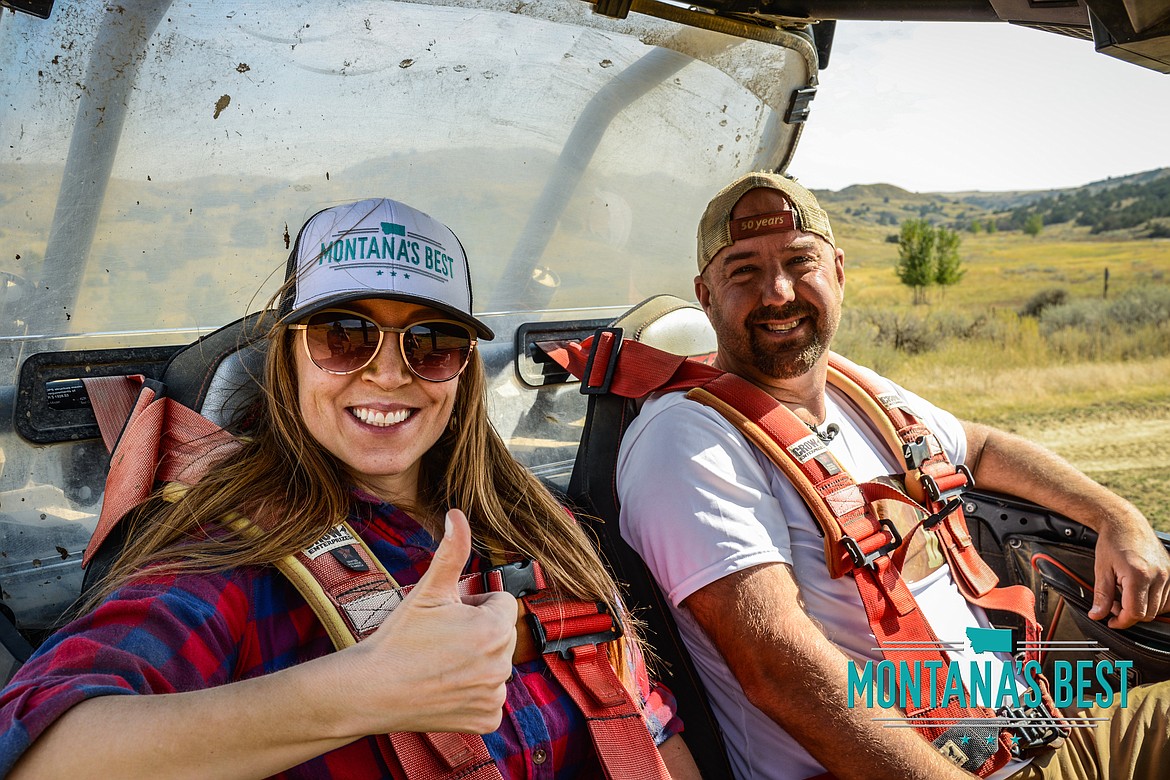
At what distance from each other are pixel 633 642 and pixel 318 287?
0.89 m

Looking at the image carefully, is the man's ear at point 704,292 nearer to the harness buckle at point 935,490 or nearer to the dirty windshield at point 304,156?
the dirty windshield at point 304,156

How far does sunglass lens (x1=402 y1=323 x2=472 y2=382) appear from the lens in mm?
1415

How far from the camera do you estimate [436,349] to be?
4.74ft

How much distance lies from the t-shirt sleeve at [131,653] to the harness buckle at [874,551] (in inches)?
45.9

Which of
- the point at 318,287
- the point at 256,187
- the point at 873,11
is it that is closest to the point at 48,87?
the point at 256,187

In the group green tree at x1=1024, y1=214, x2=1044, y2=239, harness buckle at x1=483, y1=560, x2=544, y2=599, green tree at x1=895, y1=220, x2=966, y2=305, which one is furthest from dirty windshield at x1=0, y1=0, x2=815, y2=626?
green tree at x1=1024, y1=214, x2=1044, y2=239

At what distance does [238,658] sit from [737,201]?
1.59 m

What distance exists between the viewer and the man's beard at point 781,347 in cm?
211

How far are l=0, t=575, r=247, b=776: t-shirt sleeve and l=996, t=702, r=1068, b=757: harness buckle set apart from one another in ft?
5.24

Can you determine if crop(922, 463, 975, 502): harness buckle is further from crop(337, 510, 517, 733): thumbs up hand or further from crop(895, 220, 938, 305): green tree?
crop(895, 220, 938, 305): green tree

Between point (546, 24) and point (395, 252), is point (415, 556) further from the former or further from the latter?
point (546, 24)

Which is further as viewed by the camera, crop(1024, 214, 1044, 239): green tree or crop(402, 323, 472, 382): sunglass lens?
crop(1024, 214, 1044, 239): green tree

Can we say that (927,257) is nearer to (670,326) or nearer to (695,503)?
(670,326)

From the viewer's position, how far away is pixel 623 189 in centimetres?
264
